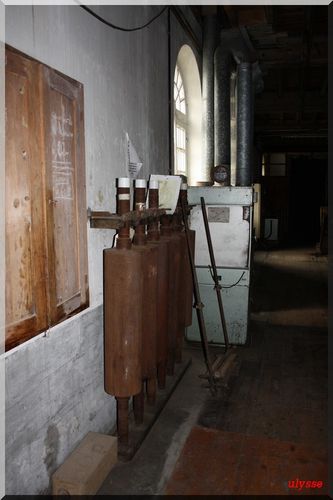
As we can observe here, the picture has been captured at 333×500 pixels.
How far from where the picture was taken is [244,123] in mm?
5711

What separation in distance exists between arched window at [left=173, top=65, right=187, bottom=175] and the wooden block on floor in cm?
354

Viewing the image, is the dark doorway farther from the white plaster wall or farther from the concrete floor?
the white plaster wall

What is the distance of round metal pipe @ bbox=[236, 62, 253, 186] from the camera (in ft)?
18.4

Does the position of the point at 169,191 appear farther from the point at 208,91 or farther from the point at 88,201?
the point at 208,91

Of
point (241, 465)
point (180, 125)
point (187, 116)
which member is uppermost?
point (187, 116)

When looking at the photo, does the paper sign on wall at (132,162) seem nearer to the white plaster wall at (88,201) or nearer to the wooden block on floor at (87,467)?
the white plaster wall at (88,201)

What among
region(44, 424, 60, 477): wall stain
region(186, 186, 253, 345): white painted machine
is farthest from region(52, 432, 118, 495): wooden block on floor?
region(186, 186, 253, 345): white painted machine

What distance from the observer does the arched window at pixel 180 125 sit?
5.33 metres

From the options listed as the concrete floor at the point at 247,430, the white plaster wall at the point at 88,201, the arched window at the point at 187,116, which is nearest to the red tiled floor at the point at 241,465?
the concrete floor at the point at 247,430

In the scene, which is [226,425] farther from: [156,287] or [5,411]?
[5,411]

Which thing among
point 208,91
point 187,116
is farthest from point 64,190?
point 187,116

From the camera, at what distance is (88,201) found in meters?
2.65

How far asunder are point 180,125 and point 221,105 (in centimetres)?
59

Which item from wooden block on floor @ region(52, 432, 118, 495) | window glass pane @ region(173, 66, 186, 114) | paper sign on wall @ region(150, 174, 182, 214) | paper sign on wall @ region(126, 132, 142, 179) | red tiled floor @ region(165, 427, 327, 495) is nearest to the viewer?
wooden block on floor @ region(52, 432, 118, 495)
